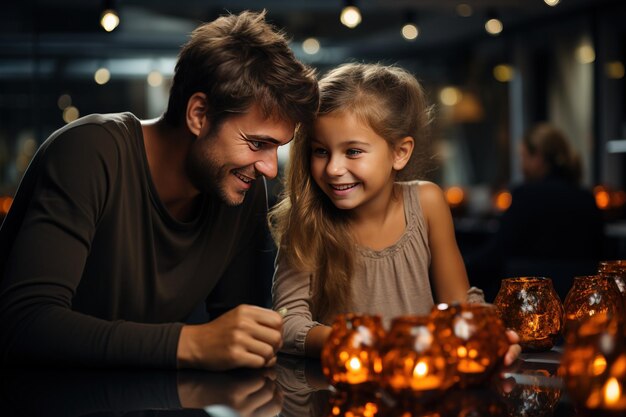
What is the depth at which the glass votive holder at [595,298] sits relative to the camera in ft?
4.09

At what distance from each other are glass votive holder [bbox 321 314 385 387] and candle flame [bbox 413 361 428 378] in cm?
6

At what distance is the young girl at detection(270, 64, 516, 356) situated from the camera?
1695mm

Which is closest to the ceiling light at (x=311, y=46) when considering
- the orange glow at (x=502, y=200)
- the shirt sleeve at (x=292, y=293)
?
the orange glow at (x=502, y=200)

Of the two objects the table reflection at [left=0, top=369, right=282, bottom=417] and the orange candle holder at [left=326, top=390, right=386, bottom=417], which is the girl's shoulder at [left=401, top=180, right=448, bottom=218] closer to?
the table reflection at [left=0, top=369, right=282, bottom=417]

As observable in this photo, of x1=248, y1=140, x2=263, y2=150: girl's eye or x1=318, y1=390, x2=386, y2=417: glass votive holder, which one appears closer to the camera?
x1=318, y1=390, x2=386, y2=417: glass votive holder

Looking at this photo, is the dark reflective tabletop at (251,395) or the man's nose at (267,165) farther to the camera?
the man's nose at (267,165)

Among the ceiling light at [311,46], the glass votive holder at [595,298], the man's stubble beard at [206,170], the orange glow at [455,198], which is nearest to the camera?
the glass votive holder at [595,298]

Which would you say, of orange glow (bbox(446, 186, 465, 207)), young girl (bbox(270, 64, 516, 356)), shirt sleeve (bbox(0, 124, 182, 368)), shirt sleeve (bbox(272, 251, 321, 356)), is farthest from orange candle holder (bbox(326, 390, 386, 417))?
orange glow (bbox(446, 186, 465, 207))

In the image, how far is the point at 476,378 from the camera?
99 cm

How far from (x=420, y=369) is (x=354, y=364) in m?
0.11

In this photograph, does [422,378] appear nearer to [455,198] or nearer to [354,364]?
[354,364]

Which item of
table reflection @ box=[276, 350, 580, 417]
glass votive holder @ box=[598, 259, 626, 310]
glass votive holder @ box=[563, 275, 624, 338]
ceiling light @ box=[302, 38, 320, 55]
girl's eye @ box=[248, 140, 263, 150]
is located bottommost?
table reflection @ box=[276, 350, 580, 417]


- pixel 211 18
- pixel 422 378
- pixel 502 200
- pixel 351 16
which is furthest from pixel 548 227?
pixel 211 18

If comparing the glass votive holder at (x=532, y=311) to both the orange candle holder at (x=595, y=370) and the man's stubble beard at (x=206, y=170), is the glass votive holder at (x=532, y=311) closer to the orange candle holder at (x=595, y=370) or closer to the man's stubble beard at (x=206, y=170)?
the orange candle holder at (x=595, y=370)
